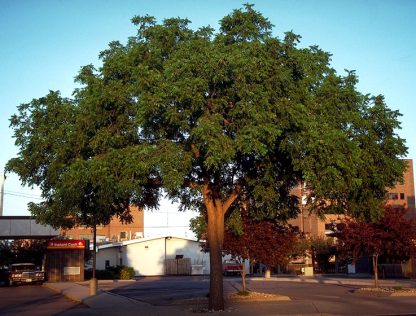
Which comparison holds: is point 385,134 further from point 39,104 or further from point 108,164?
point 39,104

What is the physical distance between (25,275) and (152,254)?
83.3 ft

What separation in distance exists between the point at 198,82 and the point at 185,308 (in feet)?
30.3

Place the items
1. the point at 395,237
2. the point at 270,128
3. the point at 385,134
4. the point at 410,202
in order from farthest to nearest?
the point at 410,202
the point at 395,237
the point at 385,134
the point at 270,128

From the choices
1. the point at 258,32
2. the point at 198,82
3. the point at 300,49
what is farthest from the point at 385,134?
the point at 198,82

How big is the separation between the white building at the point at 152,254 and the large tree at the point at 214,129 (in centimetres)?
4916

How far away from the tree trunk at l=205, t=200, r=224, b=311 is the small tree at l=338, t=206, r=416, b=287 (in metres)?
11.6

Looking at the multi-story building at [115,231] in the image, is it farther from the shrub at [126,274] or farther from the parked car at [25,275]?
the parked car at [25,275]

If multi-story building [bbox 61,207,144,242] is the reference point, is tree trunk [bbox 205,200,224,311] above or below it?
below

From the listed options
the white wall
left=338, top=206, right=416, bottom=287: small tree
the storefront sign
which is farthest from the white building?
left=338, top=206, right=416, bottom=287: small tree

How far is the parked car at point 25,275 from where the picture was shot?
4694 cm

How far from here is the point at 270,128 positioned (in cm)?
1605

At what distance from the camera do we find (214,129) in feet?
51.9

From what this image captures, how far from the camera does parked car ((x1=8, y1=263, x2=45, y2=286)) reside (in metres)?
46.9

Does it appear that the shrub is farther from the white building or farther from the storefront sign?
the white building
